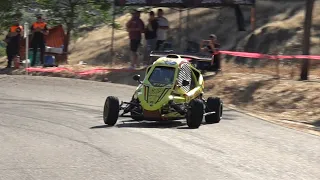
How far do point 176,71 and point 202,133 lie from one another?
1762mm

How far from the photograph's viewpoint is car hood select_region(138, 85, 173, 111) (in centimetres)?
1306

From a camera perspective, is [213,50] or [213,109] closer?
[213,109]

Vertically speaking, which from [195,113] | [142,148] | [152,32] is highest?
[152,32]

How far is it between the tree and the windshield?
14715 millimetres

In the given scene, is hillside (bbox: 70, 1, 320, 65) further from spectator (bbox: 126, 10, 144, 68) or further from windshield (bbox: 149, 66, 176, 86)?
windshield (bbox: 149, 66, 176, 86)

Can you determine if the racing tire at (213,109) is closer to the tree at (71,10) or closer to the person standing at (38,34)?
the person standing at (38,34)

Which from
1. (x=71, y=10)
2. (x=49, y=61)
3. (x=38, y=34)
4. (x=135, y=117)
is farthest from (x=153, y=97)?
(x=71, y=10)

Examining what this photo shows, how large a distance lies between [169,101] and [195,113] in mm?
685

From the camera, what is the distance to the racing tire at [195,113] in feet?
41.4

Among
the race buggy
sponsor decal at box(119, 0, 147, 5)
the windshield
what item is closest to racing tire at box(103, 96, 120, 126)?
the race buggy

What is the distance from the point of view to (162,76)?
1364cm

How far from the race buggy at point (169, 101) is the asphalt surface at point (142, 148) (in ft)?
0.80

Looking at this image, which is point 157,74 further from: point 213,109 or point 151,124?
point 213,109

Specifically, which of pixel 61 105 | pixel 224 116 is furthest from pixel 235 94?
pixel 61 105
